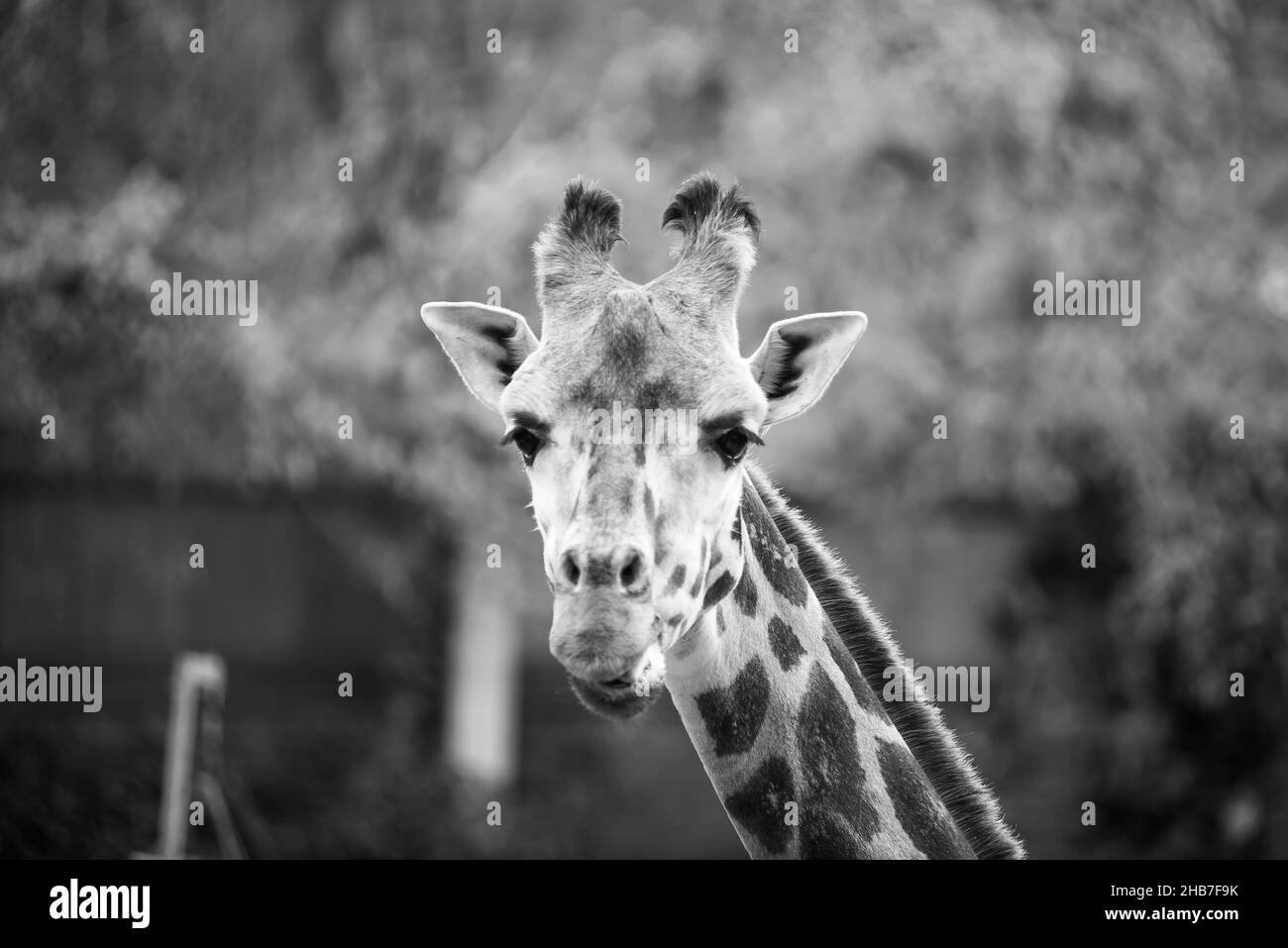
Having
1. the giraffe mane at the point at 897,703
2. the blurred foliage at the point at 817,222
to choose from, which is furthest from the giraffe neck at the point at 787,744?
the blurred foliage at the point at 817,222

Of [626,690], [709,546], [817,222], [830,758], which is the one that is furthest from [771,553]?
[817,222]

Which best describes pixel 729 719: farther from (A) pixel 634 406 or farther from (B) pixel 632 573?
(A) pixel 634 406

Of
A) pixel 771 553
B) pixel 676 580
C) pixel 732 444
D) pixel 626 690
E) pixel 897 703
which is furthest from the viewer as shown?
pixel 897 703

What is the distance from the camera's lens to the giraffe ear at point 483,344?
179 inches

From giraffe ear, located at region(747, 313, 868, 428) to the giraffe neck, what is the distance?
42 cm

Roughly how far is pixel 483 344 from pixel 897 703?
1992 millimetres

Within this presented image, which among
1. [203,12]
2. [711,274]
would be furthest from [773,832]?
[203,12]

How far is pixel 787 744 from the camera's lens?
4324 mm

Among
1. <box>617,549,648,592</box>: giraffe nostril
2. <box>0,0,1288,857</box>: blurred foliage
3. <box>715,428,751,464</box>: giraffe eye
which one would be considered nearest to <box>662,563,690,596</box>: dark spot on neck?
<box>617,549,648,592</box>: giraffe nostril

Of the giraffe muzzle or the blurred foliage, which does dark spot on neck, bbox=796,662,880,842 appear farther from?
the blurred foliage

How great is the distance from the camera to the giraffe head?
362cm

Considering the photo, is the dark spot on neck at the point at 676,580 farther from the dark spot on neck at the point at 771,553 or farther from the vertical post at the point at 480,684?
the vertical post at the point at 480,684

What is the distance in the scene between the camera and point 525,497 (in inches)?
514
